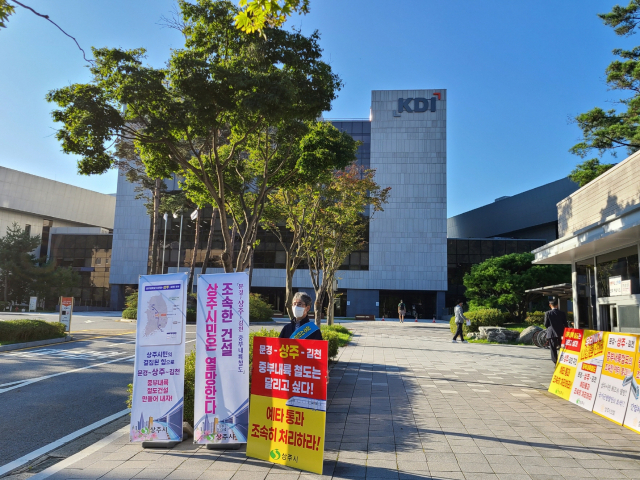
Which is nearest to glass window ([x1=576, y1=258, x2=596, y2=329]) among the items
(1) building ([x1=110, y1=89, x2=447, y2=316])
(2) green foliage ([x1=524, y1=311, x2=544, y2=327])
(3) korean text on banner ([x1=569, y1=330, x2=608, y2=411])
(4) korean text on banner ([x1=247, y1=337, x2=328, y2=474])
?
(3) korean text on banner ([x1=569, y1=330, x2=608, y2=411])

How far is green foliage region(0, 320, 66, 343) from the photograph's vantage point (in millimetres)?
13700

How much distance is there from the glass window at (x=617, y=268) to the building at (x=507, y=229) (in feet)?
123

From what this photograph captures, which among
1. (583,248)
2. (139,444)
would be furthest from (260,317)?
(139,444)

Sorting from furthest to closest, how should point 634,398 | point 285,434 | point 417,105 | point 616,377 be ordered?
point 417,105
point 616,377
point 634,398
point 285,434

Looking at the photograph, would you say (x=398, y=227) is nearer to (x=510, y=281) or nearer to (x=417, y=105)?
(x=417, y=105)

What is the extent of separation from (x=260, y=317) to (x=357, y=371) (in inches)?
842

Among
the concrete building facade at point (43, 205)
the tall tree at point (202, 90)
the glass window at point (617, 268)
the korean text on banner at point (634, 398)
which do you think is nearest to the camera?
the korean text on banner at point (634, 398)

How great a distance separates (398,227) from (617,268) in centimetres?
3707

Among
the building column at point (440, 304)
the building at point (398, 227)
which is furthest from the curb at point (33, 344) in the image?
the building column at point (440, 304)

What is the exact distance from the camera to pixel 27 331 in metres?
14.2

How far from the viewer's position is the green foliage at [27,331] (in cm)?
1370

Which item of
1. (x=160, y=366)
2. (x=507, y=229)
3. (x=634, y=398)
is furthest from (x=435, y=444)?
(x=507, y=229)

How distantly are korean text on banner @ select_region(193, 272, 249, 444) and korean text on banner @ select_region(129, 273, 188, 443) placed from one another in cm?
22

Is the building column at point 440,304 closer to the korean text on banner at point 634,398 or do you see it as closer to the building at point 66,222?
the building at point 66,222
